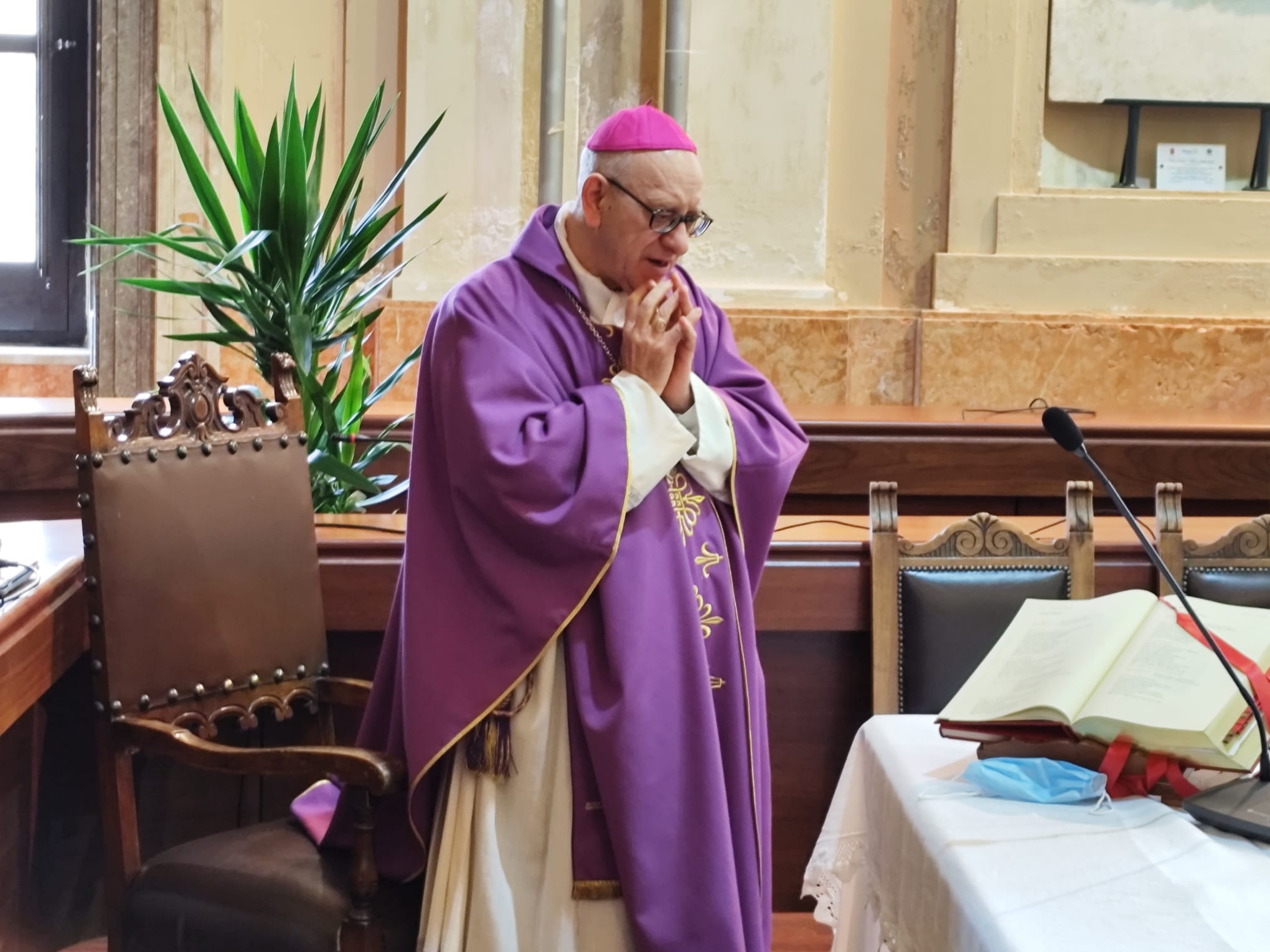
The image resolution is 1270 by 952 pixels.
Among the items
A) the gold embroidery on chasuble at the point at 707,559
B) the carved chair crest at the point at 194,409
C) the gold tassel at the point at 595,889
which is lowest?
the gold tassel at the point at 595,889

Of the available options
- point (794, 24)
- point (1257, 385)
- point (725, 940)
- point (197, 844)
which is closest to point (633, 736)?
point (725, 940)

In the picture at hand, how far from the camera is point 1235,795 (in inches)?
62.6

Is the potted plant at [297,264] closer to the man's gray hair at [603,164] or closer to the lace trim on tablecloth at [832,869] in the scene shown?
the man's gray hair at [603,164]

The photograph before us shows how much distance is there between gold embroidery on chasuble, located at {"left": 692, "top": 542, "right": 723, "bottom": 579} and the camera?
210 centimetres

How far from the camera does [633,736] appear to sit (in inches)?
77.6

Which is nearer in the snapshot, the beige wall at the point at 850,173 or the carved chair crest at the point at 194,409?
the carved chair crest at the point at 194,409

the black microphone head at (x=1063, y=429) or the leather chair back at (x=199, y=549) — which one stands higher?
the black microphone head at (x=1063, y=429)

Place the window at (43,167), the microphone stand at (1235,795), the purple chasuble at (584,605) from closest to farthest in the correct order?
the microphone stand at (1235,795) < the purple chasuble at (584,605) < the window at (43,167)

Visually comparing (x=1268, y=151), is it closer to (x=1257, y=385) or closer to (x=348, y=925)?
(x=1257, y=385)

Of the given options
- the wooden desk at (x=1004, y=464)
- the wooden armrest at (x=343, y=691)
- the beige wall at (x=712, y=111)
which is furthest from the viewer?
the beige wall at (x=712, y=111)

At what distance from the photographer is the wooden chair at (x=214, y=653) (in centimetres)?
204

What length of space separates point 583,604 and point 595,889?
407mm

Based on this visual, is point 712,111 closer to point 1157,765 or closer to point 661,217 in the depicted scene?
point 661,217

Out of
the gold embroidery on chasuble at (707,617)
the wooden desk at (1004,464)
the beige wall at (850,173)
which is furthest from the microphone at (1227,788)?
the beige wall at (850,173)
